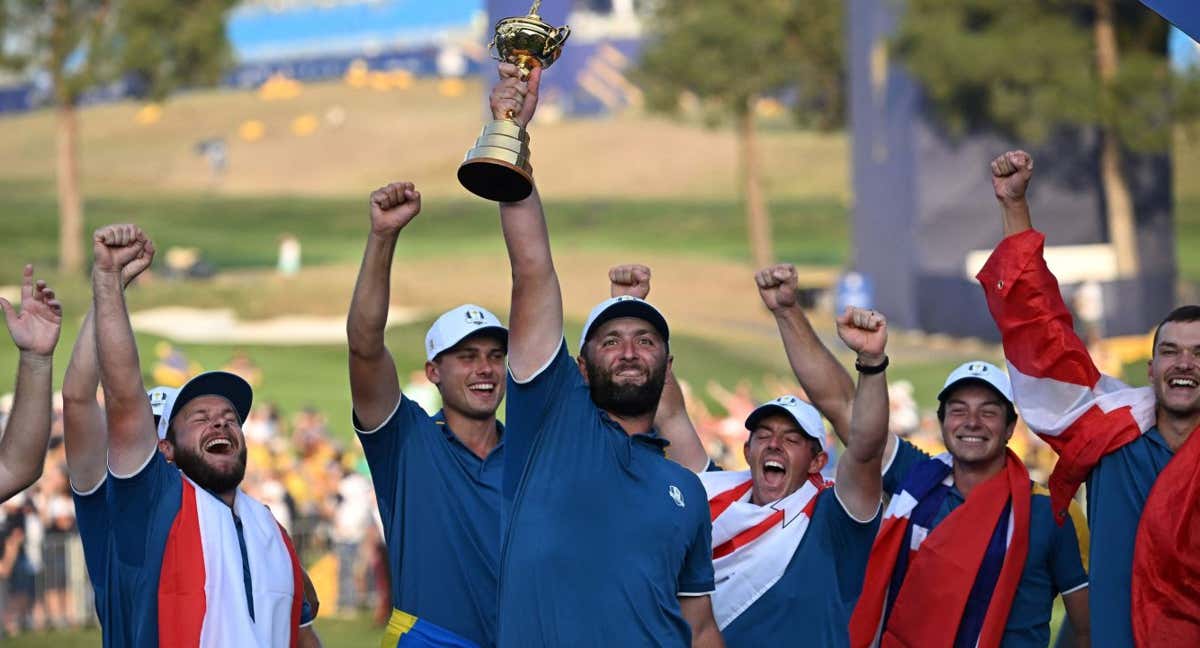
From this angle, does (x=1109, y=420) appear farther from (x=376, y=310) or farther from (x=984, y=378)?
(x=376, y=310)

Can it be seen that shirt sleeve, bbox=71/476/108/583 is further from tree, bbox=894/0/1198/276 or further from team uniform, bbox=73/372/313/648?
tree, bbox=894/0/1198/276

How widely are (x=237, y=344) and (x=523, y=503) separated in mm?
31852

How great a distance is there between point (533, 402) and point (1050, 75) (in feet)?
93.8

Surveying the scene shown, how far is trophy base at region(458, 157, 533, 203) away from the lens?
4.84 m

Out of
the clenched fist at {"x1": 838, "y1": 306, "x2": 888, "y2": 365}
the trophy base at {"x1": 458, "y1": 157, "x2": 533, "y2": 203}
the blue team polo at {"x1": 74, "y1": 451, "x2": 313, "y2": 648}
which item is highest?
the trophy base at {"x1": 458, "y1": 157, "x2": 533, "y2": 203}

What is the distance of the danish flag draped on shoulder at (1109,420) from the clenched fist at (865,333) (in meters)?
0.37

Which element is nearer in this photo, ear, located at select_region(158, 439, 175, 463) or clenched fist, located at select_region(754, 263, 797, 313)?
ear, located at select_region(158, 439, 175, 463)

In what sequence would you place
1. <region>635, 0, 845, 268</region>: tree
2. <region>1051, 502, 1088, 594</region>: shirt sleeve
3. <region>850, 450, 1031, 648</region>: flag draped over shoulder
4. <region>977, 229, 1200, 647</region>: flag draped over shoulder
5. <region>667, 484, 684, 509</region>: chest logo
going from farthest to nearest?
<region>635, 0, 845, 268</region>: tree < <region>1051, 502, 1088, 594</region>: shirt sleeve < <region>850, 450, 1031, 648</region>: flag draped over shoulder < <region>977, 229, 1200, 647</region>: flag draped over shoulder < <region>667, 484, 684, 509</region>: chest logo

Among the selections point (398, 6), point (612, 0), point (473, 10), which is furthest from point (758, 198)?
point (398, 6)

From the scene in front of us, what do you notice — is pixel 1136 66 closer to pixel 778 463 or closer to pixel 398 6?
pixel 778 463

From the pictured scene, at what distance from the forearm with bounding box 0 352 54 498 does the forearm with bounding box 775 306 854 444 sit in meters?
2.35

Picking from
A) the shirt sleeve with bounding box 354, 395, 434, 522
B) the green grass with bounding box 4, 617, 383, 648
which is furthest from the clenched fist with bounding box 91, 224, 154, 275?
the green grass with bounding box 4, 617, 383, 648

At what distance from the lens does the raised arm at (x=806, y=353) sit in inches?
254

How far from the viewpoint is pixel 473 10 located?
60.9 meters
